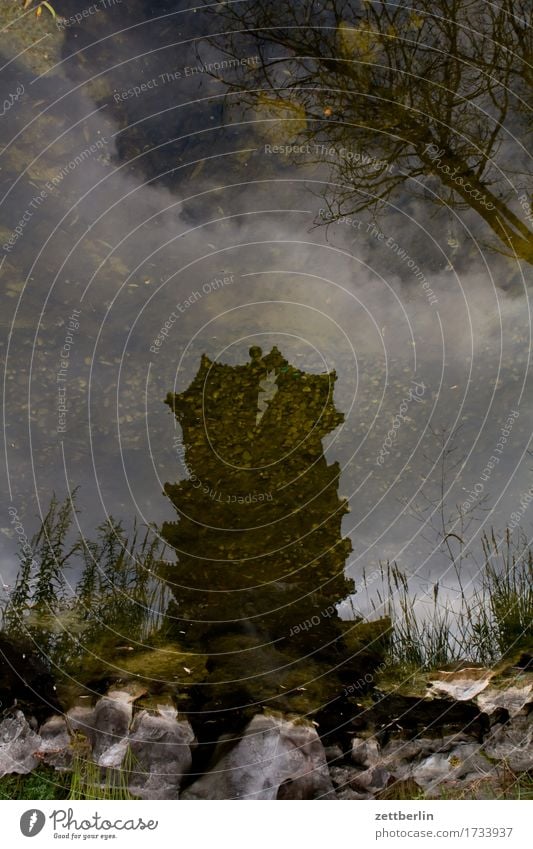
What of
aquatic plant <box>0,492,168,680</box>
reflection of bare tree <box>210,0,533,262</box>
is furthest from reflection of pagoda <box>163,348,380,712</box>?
reflection of bare tree <box>210,0,533,262</box>

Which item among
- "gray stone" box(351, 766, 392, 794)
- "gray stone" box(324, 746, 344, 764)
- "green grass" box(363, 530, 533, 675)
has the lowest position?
"gray stone" box(351, 766, 392, 794)

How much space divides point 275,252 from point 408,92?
197 centimetres

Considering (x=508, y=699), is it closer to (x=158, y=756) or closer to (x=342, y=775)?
(x=342, y=775)

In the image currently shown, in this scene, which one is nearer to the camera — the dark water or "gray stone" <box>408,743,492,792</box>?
"gray stone" <box>408,743,492,792</box>

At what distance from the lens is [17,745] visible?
367 cm

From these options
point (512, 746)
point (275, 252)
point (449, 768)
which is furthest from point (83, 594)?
point (512, 746)

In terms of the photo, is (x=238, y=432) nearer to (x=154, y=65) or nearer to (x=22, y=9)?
(x=154, y=65)

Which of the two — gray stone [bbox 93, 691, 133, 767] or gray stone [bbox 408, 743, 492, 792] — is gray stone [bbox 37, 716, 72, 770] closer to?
gray stone [bbox 93, 691, 133, 767]

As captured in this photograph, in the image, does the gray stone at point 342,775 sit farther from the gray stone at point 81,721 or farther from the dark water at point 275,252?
the gray stone at point 81,721

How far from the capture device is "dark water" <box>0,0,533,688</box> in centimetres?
444

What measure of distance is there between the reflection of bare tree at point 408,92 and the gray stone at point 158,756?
470cm

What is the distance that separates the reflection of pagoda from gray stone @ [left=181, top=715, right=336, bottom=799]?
67 centimetres

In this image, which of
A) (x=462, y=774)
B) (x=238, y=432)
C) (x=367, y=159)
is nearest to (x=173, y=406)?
(x=238, y=432)

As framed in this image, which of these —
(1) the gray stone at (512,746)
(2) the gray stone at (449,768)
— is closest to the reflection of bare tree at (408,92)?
(1) the gray stone at (512,746)
